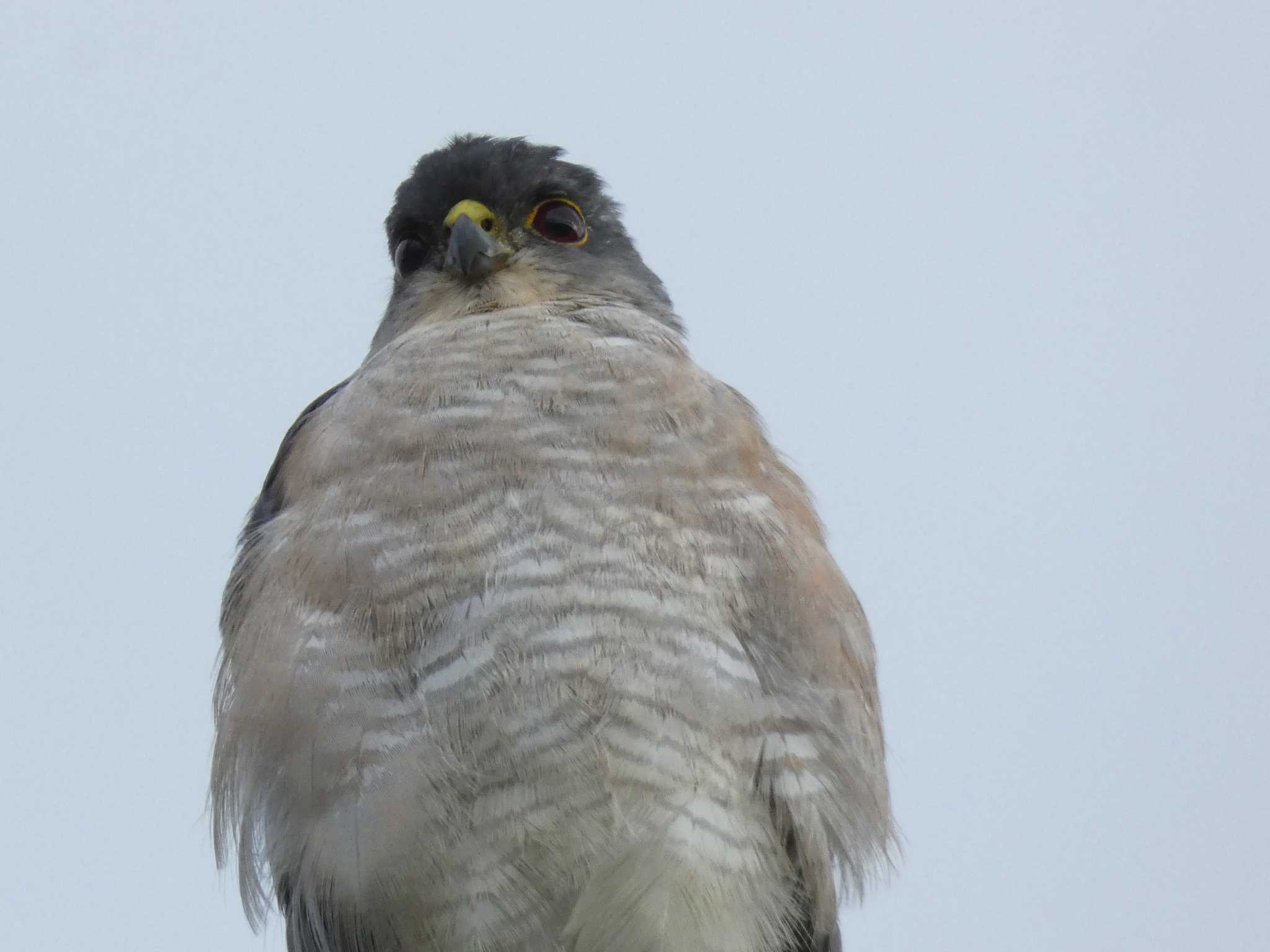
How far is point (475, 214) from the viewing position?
Result: 4598 millimetres

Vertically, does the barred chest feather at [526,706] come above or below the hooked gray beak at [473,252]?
below

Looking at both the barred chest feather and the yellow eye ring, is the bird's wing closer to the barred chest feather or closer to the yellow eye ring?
the barred chest feather

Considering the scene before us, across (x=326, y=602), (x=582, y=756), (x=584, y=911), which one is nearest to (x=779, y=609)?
(x=582, y=756)

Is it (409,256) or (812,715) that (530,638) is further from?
(409,256)

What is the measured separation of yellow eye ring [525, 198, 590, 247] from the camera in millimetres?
4770

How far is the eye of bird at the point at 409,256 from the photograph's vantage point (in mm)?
4828

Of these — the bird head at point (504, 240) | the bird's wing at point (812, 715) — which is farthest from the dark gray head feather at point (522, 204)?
the bird's wing at point (812, 715)

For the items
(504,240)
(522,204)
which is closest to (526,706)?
(504,240)

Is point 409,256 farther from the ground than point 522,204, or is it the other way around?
point 522,204

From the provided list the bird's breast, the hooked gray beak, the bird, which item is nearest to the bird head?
the hooked gray beak

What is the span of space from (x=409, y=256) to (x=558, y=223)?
483 mm

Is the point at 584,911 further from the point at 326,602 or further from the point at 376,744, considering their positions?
the point at 326,602

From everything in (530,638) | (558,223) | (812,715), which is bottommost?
(812,715)

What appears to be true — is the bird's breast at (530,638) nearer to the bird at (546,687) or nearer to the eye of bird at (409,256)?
the bird at (546,687)
